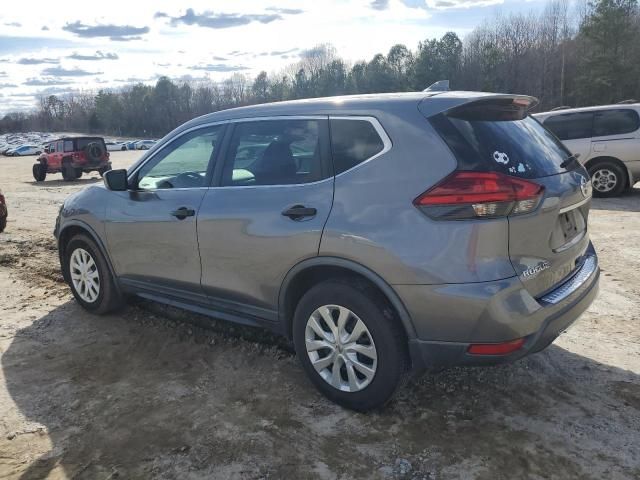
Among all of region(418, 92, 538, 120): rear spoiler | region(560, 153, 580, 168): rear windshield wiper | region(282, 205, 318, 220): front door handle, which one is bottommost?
region(282, 205, 318, 220): front door handle

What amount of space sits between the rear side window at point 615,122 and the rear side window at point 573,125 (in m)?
0.13

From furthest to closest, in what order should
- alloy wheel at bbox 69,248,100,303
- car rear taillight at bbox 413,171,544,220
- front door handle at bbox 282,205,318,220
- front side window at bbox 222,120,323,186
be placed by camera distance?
alloy wheel at bbox 69,248,100,303, front side window at bbox 222,120,323,186, front door handle at bbox 282,205,318,220, car rear taillight at bbox 413,171,544,220

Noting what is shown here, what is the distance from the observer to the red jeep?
21.8 m

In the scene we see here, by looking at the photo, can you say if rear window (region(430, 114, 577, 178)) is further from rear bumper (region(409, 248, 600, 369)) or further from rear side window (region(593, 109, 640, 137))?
rear side window (region(593, 109, 640, 137))

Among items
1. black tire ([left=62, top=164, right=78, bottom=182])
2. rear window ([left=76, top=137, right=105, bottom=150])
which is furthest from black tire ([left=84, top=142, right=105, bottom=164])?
black tire ([left=62, top=164, right=78, bottom=182])

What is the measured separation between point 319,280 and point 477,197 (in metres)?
1.08

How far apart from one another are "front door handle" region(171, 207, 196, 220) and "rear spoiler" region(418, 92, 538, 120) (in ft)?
5.68

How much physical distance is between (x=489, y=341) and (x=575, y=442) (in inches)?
29.4

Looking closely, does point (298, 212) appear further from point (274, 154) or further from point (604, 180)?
point (604, 180)

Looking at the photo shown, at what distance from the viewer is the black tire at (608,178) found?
10.4 meters

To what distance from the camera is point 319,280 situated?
3.31 metres

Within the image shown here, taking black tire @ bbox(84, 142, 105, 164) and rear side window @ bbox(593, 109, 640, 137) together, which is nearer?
rear side window @ bbox(593, 109, 640, 137)

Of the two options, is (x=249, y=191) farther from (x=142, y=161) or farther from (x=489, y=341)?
(x=489, y=341)

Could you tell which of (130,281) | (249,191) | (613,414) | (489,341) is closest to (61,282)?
(130,281)
